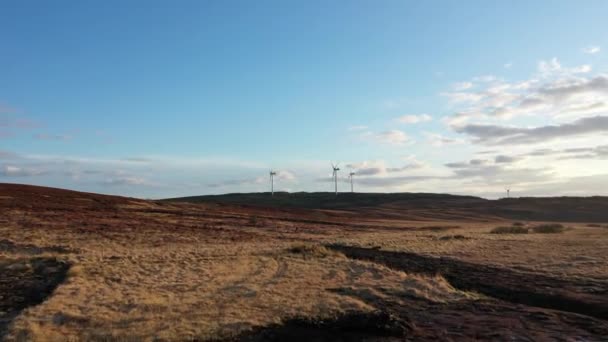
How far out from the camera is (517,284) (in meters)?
22.1

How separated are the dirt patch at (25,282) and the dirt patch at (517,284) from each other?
15.8m

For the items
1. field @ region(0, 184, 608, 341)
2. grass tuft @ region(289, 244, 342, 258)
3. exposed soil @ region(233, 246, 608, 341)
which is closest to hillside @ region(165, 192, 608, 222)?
field @ region(0, 184, 608, 341)

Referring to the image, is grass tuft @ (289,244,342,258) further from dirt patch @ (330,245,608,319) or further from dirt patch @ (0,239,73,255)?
dirt patch @ (0,239,73,255)

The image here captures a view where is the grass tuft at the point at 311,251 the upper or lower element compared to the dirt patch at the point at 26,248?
lower

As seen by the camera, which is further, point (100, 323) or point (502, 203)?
point (502, 203)

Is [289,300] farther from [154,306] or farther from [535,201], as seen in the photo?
[535,201]

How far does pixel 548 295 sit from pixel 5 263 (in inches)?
904

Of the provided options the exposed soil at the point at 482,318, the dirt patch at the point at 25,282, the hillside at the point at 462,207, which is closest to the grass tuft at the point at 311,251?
the exposed soil at the point at 482,318

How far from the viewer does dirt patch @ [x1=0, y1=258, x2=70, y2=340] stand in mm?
16094

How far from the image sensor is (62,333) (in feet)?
43.6

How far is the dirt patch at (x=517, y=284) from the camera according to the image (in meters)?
18.2

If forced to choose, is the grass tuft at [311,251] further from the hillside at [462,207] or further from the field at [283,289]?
the hillside at [462,207]

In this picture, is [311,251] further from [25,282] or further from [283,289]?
[25,282]

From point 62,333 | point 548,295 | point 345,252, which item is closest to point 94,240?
point 345,252
